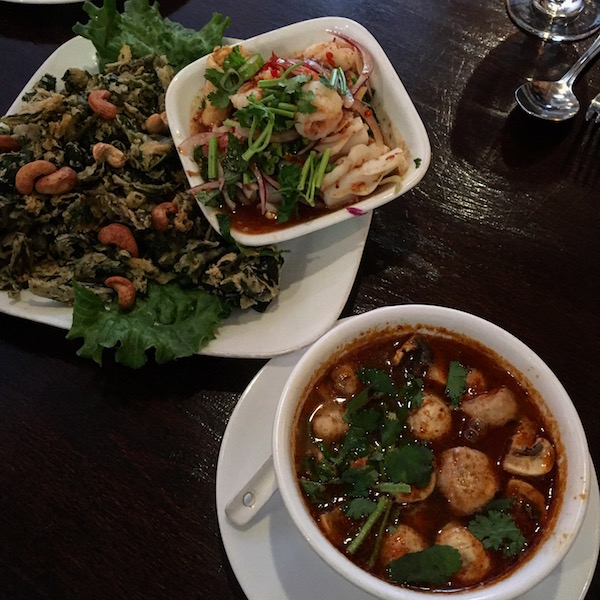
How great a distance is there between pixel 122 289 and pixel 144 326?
0.14 meters

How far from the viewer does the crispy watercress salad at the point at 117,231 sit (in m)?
1.94

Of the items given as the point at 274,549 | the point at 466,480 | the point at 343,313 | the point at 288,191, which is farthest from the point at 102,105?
the point at 466,480

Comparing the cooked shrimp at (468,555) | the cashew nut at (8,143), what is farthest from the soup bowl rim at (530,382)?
the cashew nut at (8,143)

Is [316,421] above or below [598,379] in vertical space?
above

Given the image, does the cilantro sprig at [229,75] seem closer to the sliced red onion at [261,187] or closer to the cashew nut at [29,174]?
the sliced red onion at [261,187]

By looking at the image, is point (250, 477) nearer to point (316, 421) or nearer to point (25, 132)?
point (316, 421)

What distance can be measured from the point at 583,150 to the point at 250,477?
1734 mm

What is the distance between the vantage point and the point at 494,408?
1.50 m

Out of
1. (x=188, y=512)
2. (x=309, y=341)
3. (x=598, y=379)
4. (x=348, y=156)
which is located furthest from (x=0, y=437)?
(x=598, y=379)

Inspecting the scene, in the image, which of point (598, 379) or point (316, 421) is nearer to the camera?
point (316, 421)

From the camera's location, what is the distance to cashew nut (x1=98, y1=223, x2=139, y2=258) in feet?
6.60

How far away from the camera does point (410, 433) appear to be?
4.91 feet

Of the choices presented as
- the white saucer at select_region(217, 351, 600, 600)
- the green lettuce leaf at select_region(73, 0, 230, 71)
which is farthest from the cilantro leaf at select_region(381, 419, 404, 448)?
the green lettuce leaf at select_region(73, 0, 230, 71)

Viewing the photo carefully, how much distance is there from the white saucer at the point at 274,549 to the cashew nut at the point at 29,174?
3.38 ft
